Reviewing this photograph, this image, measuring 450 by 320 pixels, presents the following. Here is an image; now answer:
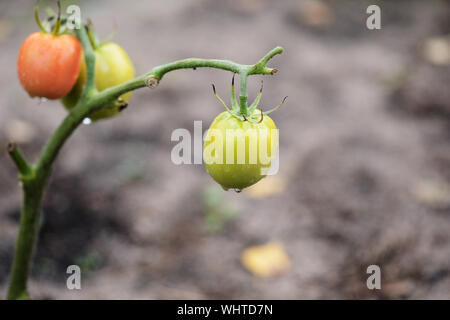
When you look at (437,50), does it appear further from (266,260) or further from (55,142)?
(55,142)

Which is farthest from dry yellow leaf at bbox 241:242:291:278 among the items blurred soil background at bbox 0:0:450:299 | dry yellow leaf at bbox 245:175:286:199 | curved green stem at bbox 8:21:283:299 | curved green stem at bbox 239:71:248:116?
curved green stem at bbox 239:71:248:116

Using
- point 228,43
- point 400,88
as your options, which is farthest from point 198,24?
point 400,88

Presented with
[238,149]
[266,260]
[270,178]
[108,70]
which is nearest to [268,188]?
[270,178]

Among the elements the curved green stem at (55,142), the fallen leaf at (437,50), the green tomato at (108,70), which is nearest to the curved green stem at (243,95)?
the curved green stem at (55,142)

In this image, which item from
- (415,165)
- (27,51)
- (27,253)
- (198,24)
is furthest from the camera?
(198,24)

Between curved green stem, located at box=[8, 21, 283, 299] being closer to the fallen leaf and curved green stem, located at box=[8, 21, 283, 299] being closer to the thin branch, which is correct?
the thin branch

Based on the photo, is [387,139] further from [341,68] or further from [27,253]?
[27,253]
